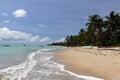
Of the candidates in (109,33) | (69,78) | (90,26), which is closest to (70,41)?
(90,26)

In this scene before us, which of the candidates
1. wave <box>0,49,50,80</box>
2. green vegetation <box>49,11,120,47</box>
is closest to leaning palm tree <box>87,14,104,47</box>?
green vegetation <box>49,11,120,47</box>

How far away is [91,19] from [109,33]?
10.3 meters

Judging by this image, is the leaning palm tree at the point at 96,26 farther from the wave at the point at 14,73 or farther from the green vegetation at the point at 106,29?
the wave at the point at 14,73

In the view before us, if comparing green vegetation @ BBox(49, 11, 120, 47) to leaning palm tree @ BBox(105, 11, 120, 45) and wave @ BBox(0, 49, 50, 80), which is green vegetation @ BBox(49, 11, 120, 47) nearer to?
leaning palm tree @ BBox(105, 11, 120, 45)

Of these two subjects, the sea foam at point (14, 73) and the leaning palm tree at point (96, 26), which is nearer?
the sea foam at point (14, 73)

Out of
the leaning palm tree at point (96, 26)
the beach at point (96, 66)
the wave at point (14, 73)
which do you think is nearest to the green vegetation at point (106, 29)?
the leaning palm tree at point (96, 26)

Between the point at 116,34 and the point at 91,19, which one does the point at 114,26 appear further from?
the point at 91,19

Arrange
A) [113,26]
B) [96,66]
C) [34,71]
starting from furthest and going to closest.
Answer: [113,26] < [96,66] < [34,71]

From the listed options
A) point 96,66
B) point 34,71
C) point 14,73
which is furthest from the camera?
point 96,66

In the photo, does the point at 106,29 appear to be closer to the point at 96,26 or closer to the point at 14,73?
the point at 96,26

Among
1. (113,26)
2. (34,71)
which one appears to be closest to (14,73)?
(34,71)

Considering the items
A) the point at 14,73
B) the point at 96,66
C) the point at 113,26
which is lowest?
the point at 14,73

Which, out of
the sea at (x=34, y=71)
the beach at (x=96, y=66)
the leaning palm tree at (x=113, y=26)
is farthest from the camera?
the leaning palm tree at (x=113, y=26)

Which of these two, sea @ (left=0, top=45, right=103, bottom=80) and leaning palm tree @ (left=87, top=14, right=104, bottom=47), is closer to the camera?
sea @ (left=0, top=45, right=103, bottom=80)
